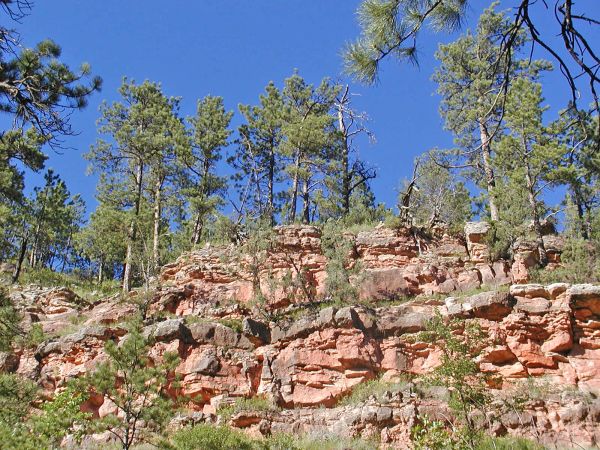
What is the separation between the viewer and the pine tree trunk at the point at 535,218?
73.6ft

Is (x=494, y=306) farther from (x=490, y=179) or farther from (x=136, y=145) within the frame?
(x=136, y=145)

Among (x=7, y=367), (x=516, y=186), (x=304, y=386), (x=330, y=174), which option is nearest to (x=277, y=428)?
(x=304, y=386)

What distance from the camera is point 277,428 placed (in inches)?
659

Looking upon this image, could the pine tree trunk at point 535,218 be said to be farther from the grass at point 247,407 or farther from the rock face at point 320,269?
the grass at point 247,407

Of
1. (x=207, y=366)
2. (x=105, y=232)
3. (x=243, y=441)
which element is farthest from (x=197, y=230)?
(x=243, y=441)

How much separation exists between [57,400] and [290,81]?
923 inches

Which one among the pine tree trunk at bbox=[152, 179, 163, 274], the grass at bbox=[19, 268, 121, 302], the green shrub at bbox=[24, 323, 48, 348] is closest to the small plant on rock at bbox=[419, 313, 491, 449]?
the green shrub at bbox=[24, 323, 48, 348]

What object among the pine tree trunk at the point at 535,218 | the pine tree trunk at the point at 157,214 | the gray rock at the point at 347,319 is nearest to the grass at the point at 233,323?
the gray rock at the point at 347,319

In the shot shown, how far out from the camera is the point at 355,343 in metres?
18.6

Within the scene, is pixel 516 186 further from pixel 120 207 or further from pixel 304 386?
pixel 120 207

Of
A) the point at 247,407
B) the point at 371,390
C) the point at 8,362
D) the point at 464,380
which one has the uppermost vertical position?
the point at 8,362

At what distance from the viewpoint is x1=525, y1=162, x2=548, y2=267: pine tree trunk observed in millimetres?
22444

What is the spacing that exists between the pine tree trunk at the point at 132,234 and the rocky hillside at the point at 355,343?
2.94 metres

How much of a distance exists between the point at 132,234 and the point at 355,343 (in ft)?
44.4
